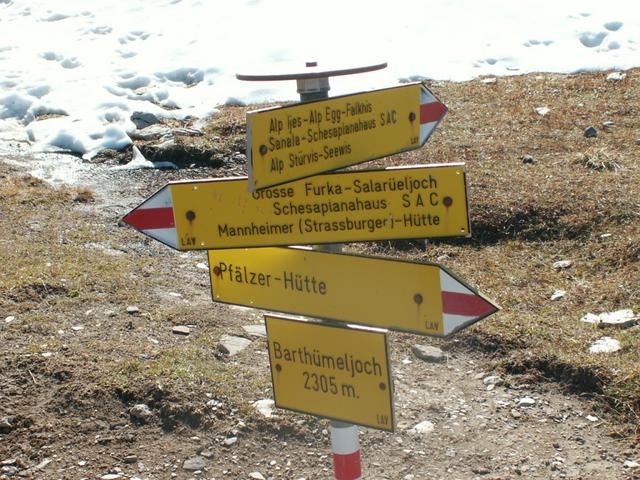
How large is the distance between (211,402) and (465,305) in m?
2.34

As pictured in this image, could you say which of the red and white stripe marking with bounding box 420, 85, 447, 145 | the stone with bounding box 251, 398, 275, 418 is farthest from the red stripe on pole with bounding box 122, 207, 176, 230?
the stone with bounding box 251, 398, 275, 418

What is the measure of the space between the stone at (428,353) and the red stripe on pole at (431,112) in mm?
2707

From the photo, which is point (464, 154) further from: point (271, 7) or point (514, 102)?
point (271, 7)

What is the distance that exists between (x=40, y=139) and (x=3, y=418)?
678cm

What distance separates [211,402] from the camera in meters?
5.07

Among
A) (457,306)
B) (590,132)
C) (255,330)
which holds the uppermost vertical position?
(457,306)

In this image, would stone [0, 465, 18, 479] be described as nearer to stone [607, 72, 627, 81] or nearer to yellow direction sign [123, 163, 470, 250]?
yellow direction sign [123, 163, 470, 250]

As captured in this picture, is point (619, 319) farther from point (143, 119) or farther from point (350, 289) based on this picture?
point (143, 119)

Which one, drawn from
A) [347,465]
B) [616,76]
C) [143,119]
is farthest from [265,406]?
[616,76]

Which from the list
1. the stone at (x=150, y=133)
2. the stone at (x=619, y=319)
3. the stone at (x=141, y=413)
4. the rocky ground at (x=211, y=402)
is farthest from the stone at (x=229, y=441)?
the stone at (x=150, y=133)

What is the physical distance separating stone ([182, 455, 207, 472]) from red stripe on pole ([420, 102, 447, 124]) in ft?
7.34

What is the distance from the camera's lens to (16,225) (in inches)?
317

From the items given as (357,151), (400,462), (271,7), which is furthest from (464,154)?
(271,7)

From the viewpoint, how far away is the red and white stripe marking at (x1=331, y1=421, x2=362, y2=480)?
3.52 meters
